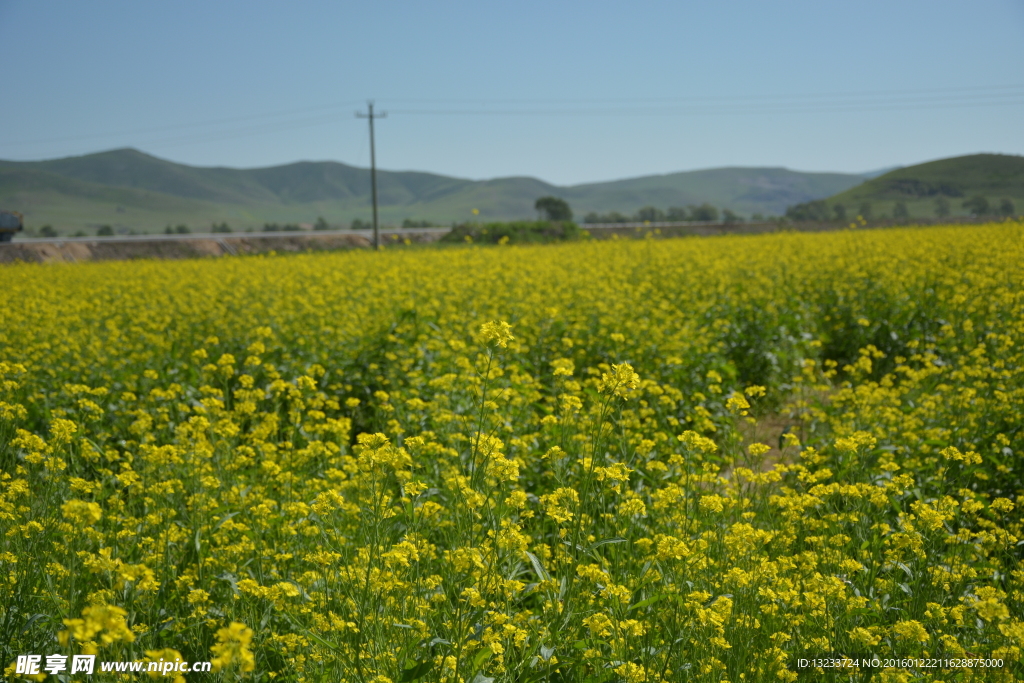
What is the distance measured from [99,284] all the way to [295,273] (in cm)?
388

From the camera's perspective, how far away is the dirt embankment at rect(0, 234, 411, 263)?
2372 cm

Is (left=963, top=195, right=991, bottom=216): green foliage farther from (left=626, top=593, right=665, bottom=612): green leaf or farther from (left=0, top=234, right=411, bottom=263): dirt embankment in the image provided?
(left=626, top=593, right=665, bottom=612): green leaf

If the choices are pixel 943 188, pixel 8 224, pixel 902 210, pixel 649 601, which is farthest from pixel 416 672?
pixel 943 188

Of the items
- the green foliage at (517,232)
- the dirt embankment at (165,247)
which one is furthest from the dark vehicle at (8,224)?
the green foliage at (517,232)

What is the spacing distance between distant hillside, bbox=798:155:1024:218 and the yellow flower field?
73.3 meters

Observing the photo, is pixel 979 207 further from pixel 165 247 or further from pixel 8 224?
pixel 8 224

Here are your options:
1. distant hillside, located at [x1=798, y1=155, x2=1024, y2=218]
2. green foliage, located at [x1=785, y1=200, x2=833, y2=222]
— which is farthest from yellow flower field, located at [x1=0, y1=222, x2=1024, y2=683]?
distant hillside, located at [x1=798, y1=155, x2=1024, y2=218]

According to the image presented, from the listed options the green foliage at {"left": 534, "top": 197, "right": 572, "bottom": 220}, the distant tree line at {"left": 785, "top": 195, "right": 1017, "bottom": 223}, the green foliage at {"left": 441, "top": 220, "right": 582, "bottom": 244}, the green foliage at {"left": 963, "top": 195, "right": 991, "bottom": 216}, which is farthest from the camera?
the green foliage at {"left": 963, "top": 195, "right": 991, "bottom": 216}

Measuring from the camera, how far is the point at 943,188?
276ft

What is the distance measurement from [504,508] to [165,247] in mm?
29576

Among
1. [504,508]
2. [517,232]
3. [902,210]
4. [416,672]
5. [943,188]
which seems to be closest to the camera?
[416,672]

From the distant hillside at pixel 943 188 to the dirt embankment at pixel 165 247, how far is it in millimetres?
58247

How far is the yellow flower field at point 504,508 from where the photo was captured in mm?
2545

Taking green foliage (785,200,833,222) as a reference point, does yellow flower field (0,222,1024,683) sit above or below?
below
